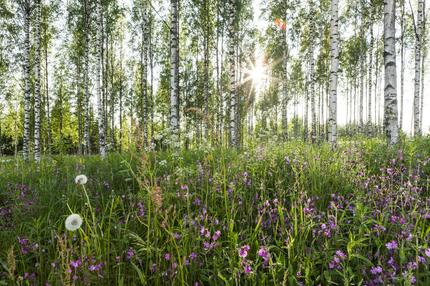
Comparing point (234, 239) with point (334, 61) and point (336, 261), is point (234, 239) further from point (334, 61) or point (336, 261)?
point (334, 61)

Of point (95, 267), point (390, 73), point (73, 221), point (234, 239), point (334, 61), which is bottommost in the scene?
point (95, 267)

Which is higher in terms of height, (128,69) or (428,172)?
(128,69)

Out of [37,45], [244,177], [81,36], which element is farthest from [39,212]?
[81,36]

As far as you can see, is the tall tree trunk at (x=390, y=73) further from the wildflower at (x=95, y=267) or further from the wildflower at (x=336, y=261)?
the wildflower at (x=95, y=267)

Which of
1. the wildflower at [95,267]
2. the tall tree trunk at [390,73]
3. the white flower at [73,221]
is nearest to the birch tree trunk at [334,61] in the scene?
the tall tree trunk at [390,73]

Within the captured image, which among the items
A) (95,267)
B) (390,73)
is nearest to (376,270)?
(95,267)

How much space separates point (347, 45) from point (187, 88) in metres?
16.5

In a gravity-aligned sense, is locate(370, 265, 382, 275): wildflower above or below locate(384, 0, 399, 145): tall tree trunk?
below

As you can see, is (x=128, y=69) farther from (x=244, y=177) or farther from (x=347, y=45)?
(x=244, y=177)

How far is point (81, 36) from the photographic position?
20.9m

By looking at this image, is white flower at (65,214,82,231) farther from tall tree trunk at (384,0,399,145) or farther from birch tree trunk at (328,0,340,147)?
birch tree trunk at (328,0,340,147)

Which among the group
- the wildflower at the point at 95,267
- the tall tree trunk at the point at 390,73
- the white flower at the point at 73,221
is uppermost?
the tall tree trunk at the point at 390,73

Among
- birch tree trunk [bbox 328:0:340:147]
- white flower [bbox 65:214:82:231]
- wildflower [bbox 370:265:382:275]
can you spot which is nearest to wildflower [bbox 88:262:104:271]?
white flower [bbox 65:214:82:231]

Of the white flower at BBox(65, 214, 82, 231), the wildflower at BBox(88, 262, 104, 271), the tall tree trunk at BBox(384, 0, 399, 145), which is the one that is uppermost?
the tall tree trunk at BBox(384, 0, 399, 145)
